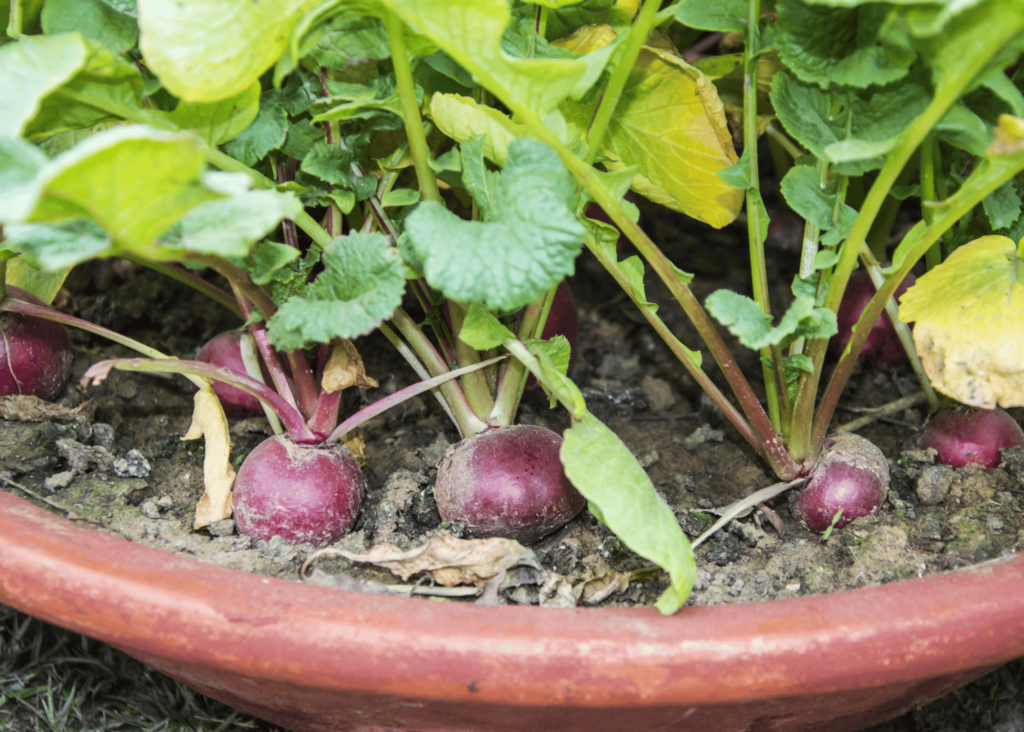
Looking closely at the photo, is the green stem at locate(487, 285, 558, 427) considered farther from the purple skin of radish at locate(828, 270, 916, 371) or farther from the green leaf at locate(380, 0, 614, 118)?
the purple skin of radish at locate(828, 270, 916, 371)

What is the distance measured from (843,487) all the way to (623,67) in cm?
46

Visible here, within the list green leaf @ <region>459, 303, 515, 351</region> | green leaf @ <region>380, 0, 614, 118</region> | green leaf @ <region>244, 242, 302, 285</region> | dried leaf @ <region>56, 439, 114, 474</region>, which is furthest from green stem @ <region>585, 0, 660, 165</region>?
dried leaf @ <region>56, 439, 114, 474</region>

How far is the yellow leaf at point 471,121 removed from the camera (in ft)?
2.15

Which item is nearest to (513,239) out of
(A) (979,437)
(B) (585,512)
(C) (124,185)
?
(C) (124,185)

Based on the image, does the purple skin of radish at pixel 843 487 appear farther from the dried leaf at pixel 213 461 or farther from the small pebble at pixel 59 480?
the small pebble at pixel 59 480

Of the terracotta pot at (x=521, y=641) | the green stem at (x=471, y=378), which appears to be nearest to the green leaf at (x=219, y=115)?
the green stem at (x=471, y=378)

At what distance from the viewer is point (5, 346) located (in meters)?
0.86

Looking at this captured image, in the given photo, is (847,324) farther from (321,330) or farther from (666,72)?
(321,330)

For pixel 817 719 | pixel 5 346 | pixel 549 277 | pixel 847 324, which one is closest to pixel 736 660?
pixel 817 719

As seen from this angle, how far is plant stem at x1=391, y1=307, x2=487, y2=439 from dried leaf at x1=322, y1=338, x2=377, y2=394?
57mm

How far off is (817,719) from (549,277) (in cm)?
43

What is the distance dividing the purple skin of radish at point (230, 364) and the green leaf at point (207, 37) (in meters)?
0.38

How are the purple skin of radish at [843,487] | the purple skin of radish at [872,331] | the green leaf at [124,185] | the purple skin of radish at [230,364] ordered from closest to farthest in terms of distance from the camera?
the green leaf at [124,185] → the purple skin of radish at [843,487] → the purple skin of radish at [230,364] → the purple skin of radish at [872,331]

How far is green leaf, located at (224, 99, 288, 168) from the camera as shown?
701mm
